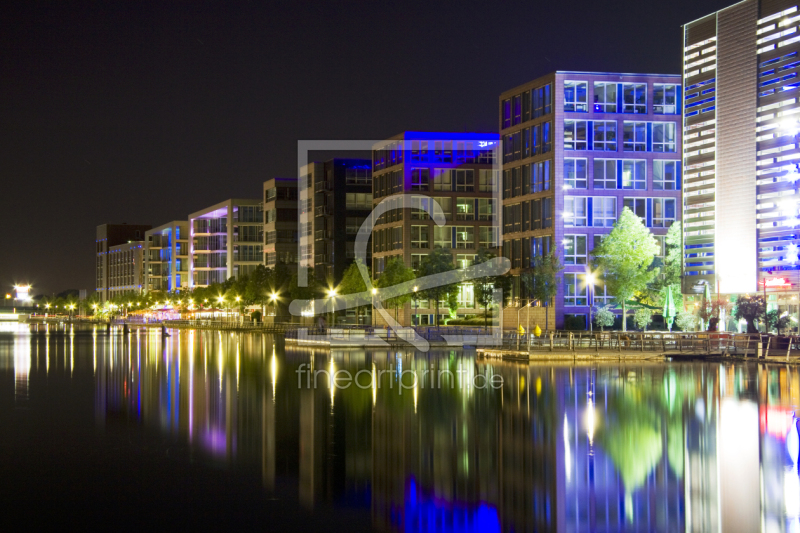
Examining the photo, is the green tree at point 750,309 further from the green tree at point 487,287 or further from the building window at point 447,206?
the building window at point 447,206

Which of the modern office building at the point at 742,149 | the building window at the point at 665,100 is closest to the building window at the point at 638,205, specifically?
the building window at the point at 665,100

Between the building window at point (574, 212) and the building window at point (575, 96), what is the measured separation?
7343mm

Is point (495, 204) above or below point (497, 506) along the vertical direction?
above

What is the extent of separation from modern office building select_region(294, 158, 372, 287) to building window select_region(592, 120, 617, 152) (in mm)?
44420

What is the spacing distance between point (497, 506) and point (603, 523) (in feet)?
5.73

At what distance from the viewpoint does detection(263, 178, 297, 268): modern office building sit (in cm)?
12769

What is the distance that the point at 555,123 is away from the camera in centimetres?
7100

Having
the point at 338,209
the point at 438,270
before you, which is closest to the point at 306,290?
the point at 338,209

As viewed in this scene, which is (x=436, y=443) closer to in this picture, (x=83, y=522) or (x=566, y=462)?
(x=566, y=462)

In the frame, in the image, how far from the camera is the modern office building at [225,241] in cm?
14162

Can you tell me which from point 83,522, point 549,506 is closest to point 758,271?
point 549,506

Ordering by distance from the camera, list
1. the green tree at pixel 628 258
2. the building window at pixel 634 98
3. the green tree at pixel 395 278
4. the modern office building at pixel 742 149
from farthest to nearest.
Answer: the green tree at pixel 395 278
the building window at pixel 634 98
the green tree at pixel 628 258
the modern office building at pixel 742 149

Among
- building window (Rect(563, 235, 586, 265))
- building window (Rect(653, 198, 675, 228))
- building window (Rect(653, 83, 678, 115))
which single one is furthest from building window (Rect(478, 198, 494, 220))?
building window (Rect(653, 83, 678, 115))

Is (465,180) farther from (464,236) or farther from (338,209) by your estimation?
(338,209)
